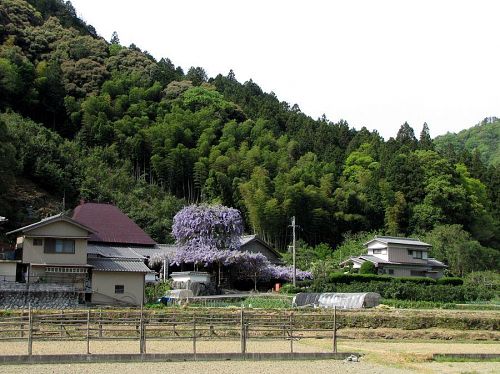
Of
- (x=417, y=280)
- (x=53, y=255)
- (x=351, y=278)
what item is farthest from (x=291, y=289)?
(x=53, y=255)

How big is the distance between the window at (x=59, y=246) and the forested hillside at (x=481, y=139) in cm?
9564

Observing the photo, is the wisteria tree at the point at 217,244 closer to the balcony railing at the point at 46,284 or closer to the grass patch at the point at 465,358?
the balcony railing at the point at 46,284

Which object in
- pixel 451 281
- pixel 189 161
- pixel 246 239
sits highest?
pixel 189 161

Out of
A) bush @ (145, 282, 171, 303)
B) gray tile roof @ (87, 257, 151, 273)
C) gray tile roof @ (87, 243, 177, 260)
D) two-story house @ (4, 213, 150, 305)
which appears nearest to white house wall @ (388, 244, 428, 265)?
gray tile roof @ (87, 243, 177, 260)

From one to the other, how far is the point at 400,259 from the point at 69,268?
79.1ft

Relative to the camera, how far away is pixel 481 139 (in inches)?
5241

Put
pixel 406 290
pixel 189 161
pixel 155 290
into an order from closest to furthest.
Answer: pixel 406 290 → pixel 155 290 → pixel 189 161

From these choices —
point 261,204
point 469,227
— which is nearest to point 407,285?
point 261,204

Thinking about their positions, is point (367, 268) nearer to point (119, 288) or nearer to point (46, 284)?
point (119, 288)

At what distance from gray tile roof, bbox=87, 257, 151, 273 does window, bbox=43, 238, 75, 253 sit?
1.37m

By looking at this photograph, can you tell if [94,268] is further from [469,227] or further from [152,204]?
[469,227]

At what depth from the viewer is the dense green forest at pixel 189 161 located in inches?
2114

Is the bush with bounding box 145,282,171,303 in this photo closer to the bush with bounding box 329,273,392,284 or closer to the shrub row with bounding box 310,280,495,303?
the shrub row with bounding box 310,280,495,303

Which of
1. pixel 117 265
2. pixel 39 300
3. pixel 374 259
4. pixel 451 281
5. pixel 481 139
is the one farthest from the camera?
pixel 481 139
